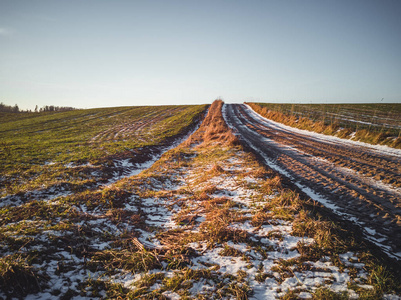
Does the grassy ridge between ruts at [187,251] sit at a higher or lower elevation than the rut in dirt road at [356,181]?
lower

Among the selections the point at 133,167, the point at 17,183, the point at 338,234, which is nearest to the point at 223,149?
the point at 133,167

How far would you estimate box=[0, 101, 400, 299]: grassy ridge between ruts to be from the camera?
7.67ft

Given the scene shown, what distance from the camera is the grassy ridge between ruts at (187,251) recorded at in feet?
7.67

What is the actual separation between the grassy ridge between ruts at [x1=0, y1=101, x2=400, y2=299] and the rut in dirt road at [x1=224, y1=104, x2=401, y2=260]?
1088 mm

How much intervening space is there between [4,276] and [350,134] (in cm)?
1737

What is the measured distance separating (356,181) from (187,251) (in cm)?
615

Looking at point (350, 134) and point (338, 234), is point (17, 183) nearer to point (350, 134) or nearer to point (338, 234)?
point (338, 234)

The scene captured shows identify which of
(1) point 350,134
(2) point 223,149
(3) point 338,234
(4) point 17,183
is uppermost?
(1) point 350,134

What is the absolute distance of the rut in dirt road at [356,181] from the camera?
374 centimetres

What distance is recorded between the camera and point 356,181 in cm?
577

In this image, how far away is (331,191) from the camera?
535 centimetres

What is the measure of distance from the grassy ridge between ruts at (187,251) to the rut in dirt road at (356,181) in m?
1.09

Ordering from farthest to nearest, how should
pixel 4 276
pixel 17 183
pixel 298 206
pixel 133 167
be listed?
pixel 133 167 → pixel 17 183 → pixel 298 206 → pixel 4 276

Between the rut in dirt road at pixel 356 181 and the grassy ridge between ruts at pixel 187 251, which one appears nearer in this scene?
the grassy ridge between ruts at pixel 187 251
